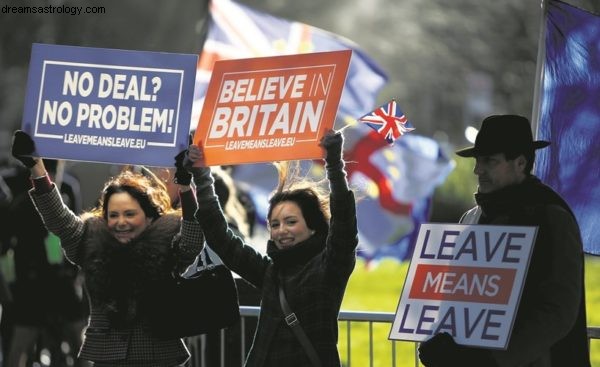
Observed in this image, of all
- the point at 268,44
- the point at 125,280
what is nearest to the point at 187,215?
the point at 125,280

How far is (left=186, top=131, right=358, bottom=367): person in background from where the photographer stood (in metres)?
6.39

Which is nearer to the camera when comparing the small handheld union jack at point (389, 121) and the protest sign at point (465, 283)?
the protest sign at point (465, 283)

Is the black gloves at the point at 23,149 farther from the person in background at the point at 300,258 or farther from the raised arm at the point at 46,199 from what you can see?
the person in background at the point at 300,258

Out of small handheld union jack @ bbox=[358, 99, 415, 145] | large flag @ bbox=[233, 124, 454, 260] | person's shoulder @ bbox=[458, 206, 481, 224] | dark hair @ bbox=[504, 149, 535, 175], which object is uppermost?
large flag @ bbox=[233, 124, 454, 260]

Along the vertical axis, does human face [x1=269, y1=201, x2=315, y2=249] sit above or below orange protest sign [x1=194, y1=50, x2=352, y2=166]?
below

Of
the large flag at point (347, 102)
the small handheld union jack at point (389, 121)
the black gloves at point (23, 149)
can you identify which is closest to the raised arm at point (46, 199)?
the black gloves at point (23, 149)

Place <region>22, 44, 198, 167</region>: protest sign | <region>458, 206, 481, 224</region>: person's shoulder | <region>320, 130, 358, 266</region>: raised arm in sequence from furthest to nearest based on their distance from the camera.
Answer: <region>22, 44, 198, 167</region>: protest sign
<region>320, 130, 358, 266</region>: raised arm
<region>458, 206, 481, 224</region>: person's shoulder

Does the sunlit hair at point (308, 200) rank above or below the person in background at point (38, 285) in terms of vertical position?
below

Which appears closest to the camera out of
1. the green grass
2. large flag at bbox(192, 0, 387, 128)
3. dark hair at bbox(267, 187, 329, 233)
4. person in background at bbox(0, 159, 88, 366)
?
dark hair at bbox(267, 187, 329, 233)

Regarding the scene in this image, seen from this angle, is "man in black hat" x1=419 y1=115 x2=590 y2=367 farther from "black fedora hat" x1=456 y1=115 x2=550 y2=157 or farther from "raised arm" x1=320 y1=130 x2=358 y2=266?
"raised arm" x1=320 y1=130 x2=358 y2=266

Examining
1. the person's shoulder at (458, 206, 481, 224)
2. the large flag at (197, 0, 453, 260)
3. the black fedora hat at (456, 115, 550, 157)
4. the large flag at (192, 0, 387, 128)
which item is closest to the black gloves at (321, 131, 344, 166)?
the person's shoulder at (458, 206, 481, 224)

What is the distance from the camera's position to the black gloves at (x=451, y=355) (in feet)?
18.3

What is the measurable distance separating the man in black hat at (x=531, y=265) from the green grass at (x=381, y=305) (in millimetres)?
4159

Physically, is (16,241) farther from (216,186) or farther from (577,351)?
(577,351)
